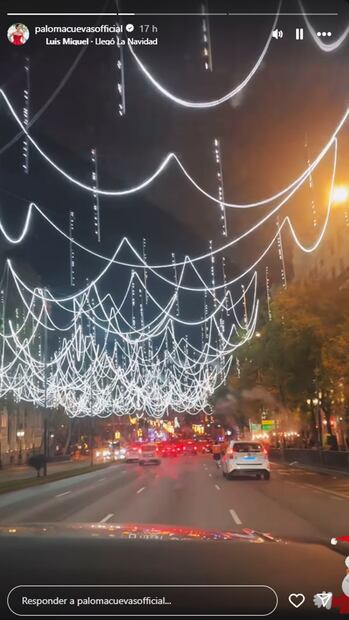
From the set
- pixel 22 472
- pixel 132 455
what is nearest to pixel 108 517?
pixel 22 472

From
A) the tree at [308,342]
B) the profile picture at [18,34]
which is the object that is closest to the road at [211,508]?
the profile picture at [18,34]

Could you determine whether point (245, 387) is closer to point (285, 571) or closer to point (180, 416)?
point (285, 571)

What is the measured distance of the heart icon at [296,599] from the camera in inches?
138

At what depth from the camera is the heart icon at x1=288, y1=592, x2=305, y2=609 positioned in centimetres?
351

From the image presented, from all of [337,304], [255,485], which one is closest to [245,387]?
[337,304]

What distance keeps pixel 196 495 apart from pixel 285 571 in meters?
14.7

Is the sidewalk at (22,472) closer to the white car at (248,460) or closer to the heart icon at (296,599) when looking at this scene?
the white car at (248,460)

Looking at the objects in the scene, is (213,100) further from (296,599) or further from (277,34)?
(296,599)

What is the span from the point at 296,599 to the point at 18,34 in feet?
15.1

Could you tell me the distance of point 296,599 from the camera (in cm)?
354

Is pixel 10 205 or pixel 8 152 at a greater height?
pixel 10 205

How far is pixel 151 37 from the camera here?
5594 millimetres

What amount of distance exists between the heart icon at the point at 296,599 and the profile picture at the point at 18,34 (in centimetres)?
454

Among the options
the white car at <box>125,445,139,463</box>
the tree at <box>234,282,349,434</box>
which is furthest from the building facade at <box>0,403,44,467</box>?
the tree at <box>234,282,349,434</box>
